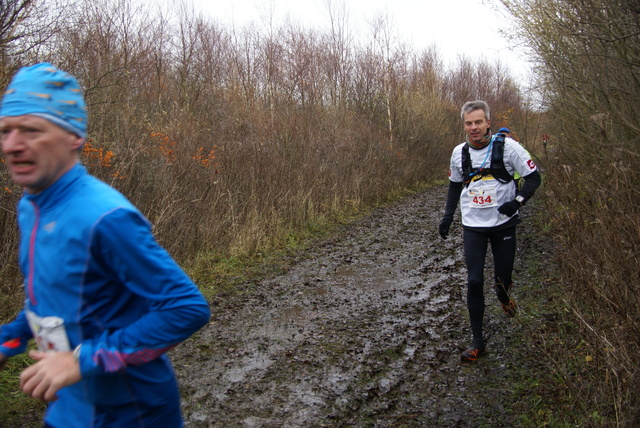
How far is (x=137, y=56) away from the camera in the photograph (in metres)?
11.5

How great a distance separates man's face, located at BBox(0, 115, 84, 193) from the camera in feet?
4.82

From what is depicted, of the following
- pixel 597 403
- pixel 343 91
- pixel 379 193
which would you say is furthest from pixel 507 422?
pixel 343 91

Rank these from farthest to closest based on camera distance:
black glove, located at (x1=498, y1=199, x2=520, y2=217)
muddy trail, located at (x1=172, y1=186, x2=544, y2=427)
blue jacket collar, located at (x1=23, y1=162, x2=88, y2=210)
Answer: black glove, located at (x1=498, y1=199, x2=520, y2=217)
muddy trail, located at (x1=172, y1=186, x2=544, y2=427)
blue jacket collar, located at (x1=23, y1=162, x2=88, y2=210)

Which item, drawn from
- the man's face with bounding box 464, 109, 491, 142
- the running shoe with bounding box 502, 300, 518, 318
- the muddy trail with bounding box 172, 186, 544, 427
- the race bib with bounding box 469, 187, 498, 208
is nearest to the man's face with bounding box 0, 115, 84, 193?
the muddy trail with bounding box 172, 186, 544, 427

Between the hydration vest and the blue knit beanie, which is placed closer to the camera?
the blue knit beanie

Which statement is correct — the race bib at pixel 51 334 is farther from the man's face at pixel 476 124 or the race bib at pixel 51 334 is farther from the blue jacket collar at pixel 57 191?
the man's face at pixel 476 124

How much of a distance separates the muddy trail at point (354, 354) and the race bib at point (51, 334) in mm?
2516

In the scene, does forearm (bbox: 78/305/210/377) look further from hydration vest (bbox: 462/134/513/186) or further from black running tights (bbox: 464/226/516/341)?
hydration vest (bbox: 462/134/513/186)

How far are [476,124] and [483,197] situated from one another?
0.67 metres

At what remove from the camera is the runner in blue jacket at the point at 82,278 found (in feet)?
4.84

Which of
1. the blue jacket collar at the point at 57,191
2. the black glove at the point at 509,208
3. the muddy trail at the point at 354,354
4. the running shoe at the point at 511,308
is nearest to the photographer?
the blue jacket collar at the point at 57,191

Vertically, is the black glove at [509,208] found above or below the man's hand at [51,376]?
below

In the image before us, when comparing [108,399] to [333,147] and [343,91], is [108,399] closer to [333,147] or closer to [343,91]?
[333,147]

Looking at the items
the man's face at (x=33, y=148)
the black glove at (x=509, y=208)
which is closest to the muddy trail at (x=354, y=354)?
the black glove at (x=509, y=208)
